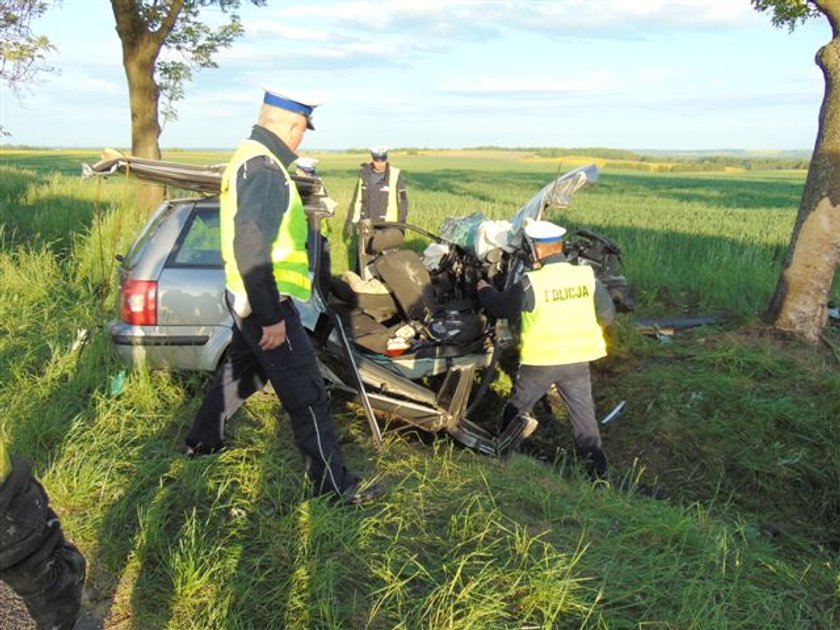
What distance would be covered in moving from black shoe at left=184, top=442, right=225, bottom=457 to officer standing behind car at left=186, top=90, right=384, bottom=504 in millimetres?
641

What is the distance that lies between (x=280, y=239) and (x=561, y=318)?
198 cm

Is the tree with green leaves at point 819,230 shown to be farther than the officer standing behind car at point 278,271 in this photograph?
Yes

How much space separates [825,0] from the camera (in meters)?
5.83

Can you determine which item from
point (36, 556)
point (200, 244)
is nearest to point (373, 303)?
point (200, 244)

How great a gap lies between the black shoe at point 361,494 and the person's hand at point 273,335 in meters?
0.78

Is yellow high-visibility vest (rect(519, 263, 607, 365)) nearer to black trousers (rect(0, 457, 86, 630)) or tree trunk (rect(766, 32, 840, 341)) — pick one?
tree trunk (rect(766, 32, 840, 341))

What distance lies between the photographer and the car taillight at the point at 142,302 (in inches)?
175

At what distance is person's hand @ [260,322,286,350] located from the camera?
3.11 meters

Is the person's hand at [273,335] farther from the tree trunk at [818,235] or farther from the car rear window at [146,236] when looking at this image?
the tree trunk at [818,235]

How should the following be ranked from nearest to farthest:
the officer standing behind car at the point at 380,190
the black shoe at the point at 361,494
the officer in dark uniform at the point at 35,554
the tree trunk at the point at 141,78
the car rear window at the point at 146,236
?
the officer in dark uniform at the point at 35,554
the black shoe at the point at 361,494
the car rear window at the point at 146,236
the officer standing behind car at the point at 380,190
the tree trunk at the point at 141,78

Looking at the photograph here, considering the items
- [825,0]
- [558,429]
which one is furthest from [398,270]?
[825,0]

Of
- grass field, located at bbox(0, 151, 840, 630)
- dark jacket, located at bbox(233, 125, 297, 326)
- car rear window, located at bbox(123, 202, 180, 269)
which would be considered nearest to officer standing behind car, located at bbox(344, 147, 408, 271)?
grass field, located at bbox(0, 151, 840, 630)

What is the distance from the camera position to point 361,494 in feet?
10.8

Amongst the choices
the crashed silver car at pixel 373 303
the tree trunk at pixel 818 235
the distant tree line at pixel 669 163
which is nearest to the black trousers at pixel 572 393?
the crashed silver car at pixel 373 303
